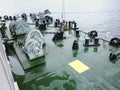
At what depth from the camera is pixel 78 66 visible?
15.0 feet

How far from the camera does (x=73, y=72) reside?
14.0 ft

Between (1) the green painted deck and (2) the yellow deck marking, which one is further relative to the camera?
(2) the yellow deck marking

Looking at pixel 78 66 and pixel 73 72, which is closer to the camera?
pixel 73 72

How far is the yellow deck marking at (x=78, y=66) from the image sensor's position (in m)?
4.34

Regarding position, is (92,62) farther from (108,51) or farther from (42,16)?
(42,16)

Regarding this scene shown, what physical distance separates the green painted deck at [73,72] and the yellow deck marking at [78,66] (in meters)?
0.11

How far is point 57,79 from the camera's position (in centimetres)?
398

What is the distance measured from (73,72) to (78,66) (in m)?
0.39

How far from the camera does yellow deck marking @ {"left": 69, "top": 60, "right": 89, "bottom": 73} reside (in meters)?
4.34

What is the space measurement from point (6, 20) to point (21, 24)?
423 centimetres

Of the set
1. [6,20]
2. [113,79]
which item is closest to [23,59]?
[113,79]

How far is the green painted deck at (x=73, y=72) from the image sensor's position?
3711 mm

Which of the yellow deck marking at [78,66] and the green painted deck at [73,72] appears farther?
the yellow deck marking at [78,66]

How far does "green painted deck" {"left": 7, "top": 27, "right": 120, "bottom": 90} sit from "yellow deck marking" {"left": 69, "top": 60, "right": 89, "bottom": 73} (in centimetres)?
11
